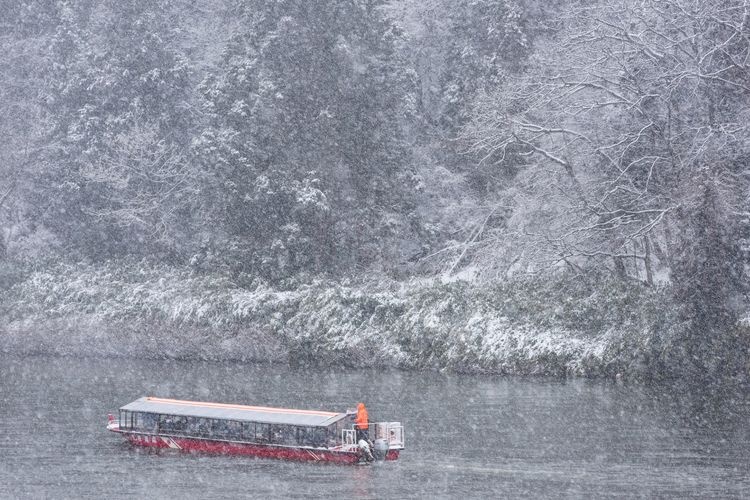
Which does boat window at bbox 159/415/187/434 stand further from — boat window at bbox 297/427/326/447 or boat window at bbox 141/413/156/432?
boat window at bbox 297/427/326/447

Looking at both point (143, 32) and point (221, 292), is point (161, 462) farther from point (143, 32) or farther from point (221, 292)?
point (143, 32)

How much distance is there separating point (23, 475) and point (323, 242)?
95.8 feet

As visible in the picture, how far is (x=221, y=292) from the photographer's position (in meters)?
51.1

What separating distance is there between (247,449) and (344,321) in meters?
19.4

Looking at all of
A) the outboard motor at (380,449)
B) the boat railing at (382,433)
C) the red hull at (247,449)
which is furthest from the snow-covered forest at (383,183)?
the red hull at (247,449)

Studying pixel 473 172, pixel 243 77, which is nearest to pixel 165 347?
pixel 243 77

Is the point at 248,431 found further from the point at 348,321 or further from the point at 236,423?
the point at 348,321

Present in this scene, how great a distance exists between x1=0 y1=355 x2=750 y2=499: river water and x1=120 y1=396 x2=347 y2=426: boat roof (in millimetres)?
1092

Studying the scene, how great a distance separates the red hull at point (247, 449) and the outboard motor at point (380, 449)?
266mm

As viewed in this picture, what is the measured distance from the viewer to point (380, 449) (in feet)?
87.0

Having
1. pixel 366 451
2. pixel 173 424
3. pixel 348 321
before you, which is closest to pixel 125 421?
pixel 173 424

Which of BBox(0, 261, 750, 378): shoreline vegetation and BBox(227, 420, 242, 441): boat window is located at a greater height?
BBox(0, 261, 750, 378): shoreline vegetation

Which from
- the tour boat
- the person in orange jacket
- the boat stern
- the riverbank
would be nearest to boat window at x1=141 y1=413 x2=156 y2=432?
the tour boat

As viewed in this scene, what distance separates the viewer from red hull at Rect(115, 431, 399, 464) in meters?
27.2
